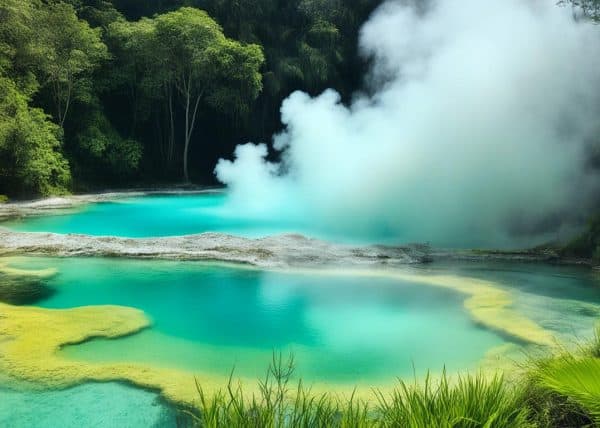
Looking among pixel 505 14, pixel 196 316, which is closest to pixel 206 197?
pixel 505 14

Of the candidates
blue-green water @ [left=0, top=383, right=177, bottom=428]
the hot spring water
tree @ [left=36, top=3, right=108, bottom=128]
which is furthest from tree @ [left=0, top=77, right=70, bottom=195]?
blue-green water @ [left=0, top=383, right=177, bottom=428]

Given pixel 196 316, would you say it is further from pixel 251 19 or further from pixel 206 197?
pixel 251 19

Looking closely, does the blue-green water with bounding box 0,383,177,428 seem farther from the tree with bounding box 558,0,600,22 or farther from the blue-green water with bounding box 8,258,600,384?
the tree with bounding box 558,0,600,22

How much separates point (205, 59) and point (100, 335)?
16685 millimetres

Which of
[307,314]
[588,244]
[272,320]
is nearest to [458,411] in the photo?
[272,320]

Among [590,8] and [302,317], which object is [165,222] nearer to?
[302,317]

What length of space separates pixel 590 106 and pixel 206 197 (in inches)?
565

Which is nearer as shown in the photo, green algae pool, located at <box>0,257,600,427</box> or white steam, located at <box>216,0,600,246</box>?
green algae pool, located at <box>0,257,600,427</box>

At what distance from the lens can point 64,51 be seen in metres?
20.2

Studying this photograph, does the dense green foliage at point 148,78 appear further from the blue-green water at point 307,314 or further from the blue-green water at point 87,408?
the blue-green water at point 87,408

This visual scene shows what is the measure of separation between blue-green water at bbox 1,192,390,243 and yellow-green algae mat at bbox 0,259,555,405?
4125 mm

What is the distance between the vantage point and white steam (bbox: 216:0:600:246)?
485 inches

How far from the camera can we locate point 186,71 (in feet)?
76.2

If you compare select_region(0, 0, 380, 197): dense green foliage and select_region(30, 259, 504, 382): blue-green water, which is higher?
select_region(0, 0, 380, 197): dense green foliage
